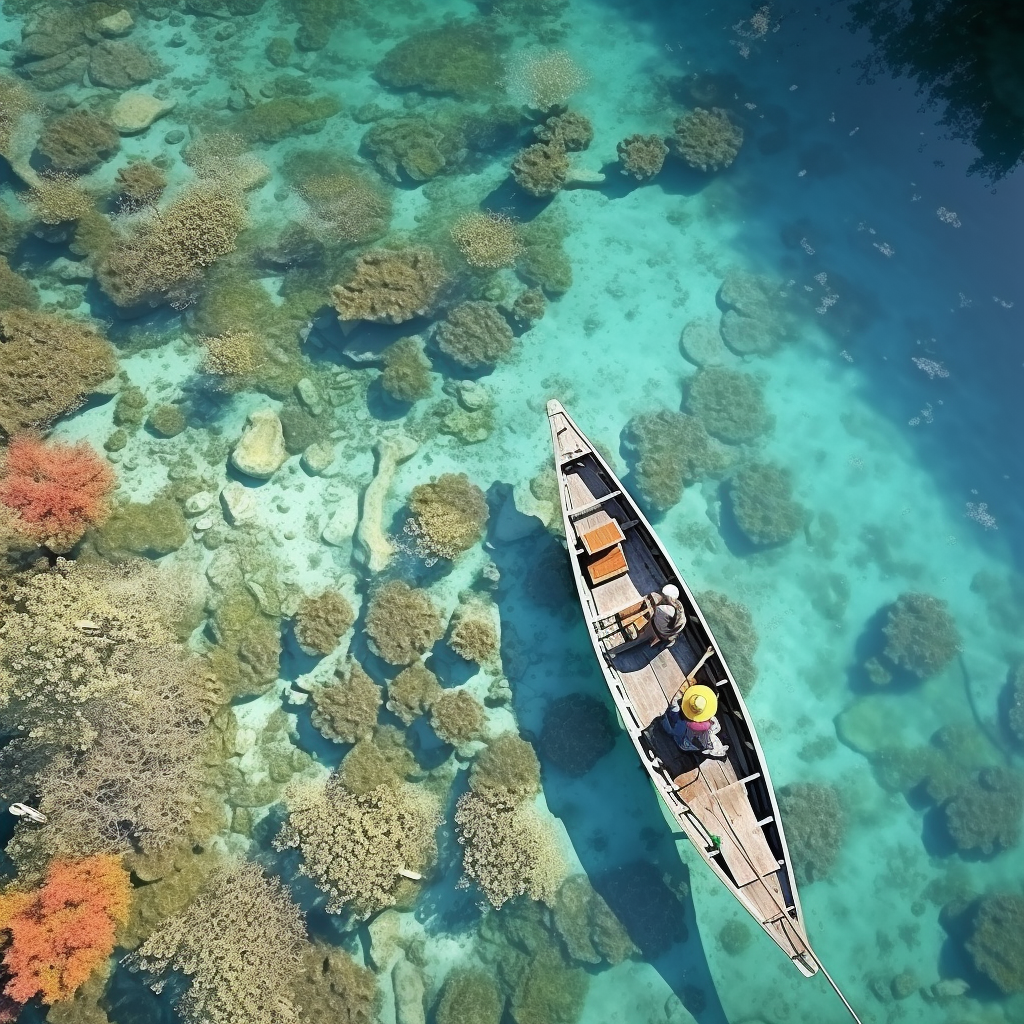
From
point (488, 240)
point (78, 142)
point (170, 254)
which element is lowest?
point (78, 142)

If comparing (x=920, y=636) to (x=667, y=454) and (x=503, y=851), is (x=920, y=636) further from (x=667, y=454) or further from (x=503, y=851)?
(x=503, y=851)

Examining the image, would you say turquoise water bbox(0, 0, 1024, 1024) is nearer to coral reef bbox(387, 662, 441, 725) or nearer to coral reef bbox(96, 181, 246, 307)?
coral reef bbox(96, 181, 246, 307)

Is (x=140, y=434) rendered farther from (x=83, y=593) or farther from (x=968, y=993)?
(x=968, y=993)

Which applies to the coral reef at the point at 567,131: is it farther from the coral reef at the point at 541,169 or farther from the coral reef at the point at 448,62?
the coral reef at the point at 448,62

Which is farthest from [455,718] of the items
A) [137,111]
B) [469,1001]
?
[137,111]

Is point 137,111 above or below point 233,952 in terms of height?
above

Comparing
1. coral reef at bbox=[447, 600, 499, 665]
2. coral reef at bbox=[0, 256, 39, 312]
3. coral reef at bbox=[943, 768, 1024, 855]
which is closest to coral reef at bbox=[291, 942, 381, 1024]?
coral reef at bbox=[447, 600, 499, 665]
